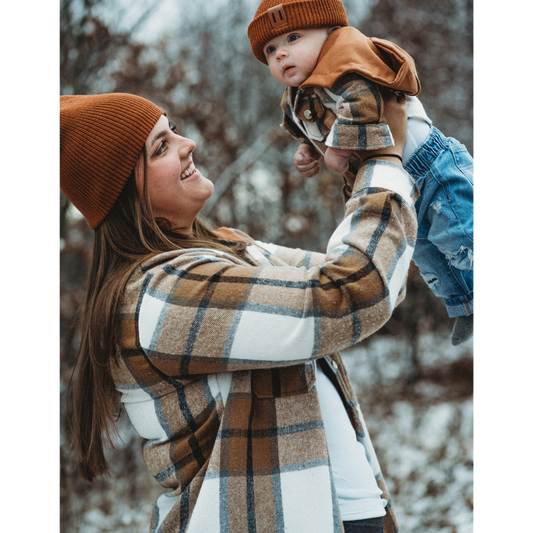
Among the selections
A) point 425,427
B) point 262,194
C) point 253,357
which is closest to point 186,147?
point 253,357

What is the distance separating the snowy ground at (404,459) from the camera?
3.74 meters

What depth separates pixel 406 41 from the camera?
5754 mm

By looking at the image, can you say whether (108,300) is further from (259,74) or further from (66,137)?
(259,74)

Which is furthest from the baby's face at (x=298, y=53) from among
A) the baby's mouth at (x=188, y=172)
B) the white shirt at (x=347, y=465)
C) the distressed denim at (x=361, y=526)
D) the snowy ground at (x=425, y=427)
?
the snowy ground at (x=425, y=427)

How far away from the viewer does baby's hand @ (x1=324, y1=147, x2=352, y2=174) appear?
1441 mm

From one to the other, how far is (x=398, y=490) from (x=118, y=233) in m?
3.58

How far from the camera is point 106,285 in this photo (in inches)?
55.3

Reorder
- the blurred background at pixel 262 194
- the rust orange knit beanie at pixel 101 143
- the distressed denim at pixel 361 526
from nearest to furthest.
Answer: the distressed denim at pixel 361 526 < the rust orange knit beanie at pixel 101 143 < the blurred background at pixel 262 194

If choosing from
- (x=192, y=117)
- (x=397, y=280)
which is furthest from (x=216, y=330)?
(x=192, y=117)

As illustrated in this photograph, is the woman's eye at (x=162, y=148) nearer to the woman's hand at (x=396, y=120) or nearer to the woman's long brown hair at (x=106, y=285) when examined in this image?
the woman's long brown hair at (x=106, y=285)

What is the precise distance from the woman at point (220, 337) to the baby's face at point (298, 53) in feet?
1.03

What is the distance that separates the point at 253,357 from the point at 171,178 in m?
0.61

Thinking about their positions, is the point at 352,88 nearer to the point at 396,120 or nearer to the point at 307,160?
the point at 396,120

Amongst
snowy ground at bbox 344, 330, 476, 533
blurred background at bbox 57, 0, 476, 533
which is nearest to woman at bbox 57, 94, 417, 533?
blurred background at bbox 57, 0, 476, 533
